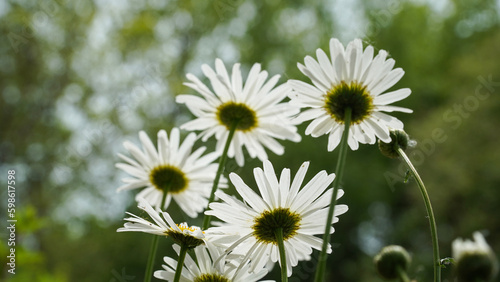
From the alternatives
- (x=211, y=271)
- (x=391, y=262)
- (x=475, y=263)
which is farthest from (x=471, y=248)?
(x=211, y=271)

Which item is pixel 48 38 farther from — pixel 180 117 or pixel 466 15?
pixel 466 15

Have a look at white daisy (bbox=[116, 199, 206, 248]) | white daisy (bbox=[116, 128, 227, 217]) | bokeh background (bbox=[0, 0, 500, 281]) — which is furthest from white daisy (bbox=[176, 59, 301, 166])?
bokeh background (bbox=[0, 0, 500, 281])

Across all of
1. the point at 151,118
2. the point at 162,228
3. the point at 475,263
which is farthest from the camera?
the point at 151,118

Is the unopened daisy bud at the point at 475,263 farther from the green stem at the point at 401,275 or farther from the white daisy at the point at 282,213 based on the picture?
the white daisy at the point at 282,213

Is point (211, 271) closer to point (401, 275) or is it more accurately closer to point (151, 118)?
point (401, 275)

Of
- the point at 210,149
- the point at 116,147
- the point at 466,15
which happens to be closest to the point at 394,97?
the point at 210,149

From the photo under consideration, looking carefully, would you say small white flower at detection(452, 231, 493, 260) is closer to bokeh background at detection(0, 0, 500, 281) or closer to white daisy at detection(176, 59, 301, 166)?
white daisy at detection(176, 59, 301, 166)
